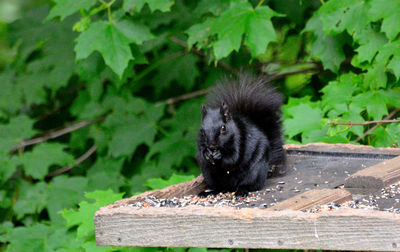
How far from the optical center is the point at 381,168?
2.66 meters

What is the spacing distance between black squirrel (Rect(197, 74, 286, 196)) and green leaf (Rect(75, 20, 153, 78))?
37.2 inches

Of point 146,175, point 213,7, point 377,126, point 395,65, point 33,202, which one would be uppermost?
point 213,7

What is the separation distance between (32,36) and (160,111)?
4.14ft

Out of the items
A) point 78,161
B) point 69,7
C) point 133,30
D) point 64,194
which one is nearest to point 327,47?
point 133,30

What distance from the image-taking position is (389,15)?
3.44 meters

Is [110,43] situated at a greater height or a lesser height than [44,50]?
greater

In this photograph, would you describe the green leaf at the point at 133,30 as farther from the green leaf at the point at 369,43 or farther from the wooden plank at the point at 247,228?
the wooden plank at the point at 247,228

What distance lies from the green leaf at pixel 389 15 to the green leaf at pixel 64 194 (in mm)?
2302

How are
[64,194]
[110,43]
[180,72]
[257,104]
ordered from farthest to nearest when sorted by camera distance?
[180,72] → [64,194] → [110,43] → [257,104]

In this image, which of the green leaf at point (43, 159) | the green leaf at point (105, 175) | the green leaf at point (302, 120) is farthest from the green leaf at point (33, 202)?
the green leaf at point (302, 120)

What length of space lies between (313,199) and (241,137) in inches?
17.4

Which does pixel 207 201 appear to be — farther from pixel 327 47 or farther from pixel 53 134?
pixel 53 134

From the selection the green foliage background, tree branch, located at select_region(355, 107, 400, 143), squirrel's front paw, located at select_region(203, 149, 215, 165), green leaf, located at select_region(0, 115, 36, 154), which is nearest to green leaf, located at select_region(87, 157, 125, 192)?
the green foliage background

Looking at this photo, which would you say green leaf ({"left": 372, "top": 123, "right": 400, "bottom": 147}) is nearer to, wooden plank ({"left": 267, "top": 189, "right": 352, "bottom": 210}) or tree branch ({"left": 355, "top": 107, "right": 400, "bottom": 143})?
tree branch ({"left": 355, "top": 107, "right": 400, "bottom": 143})
